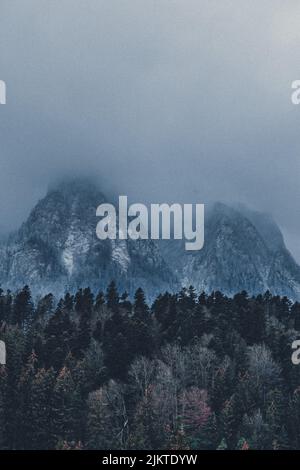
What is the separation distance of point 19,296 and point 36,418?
50.3 metres

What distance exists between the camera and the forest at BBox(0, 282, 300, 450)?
94.9m

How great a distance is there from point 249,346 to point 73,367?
3494 cm

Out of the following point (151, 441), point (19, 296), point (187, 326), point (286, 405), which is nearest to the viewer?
point (151, 441)

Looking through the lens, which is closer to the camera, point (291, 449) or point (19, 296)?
point (291, 449)

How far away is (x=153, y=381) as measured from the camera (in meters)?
103

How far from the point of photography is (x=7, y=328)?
398 ft

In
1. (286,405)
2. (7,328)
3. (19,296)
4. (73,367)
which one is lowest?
(286,405)

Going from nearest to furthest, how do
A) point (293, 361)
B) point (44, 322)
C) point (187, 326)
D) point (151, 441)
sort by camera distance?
point (151, 441), point (293, 361), point (187, 326), point (44, 322)

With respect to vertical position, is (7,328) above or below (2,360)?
above

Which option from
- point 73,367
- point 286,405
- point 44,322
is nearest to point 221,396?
point 286,405

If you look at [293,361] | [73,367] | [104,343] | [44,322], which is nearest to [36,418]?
[73,367]

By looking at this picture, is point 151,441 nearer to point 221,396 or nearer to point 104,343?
point 221,396

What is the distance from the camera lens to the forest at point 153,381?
9488 cm

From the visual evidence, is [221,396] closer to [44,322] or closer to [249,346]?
[249,346]
